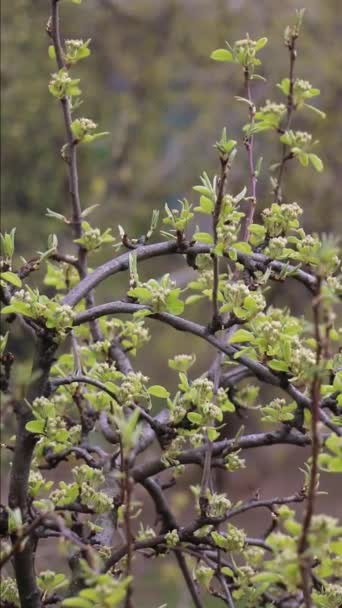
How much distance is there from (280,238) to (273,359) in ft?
0.72

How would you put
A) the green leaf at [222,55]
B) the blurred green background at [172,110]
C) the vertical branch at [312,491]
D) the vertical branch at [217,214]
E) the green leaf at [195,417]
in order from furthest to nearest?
the blurred green background at [172,110], the green leaf at [222,55], the green leaf at [195,417], the vertical branch at [217,214], the vertical branch at [312,491]

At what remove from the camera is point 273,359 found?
1364 mm

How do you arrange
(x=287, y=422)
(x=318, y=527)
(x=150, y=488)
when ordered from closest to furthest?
(x=318, y=527) < (x=287, y=422) < (x=150, y=488)

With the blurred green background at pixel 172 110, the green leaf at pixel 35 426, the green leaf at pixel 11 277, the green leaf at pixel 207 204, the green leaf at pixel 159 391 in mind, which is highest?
the blurred green background at pixel 172 110

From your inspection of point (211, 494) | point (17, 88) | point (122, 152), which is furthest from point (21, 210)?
point (211, 494)

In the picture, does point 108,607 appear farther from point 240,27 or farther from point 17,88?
point 240,27

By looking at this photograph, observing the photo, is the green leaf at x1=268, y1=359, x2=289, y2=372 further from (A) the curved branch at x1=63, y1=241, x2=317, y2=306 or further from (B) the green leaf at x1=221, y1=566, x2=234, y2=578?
(B) the green leaf at x1=221, y1=566, x2=234, y2=578

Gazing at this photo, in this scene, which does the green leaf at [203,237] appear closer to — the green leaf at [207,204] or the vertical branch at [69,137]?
the green leaf at [207,204]

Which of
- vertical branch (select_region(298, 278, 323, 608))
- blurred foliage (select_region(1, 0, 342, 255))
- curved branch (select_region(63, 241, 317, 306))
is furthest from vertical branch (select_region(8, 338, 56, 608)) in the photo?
blurred foliage (select_region(1, 0, 342, 255))

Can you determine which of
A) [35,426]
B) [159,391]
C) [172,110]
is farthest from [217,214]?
[172,110]

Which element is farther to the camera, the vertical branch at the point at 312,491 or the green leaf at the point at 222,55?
the green leaf at the point at 222,55

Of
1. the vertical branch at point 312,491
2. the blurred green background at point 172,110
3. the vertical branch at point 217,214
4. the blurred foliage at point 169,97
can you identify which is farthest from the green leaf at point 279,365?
the blurred foliage at point 169,97

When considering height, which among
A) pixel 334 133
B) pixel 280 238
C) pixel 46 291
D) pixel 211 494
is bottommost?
pixel 211 494

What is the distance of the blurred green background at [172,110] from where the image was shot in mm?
5621
